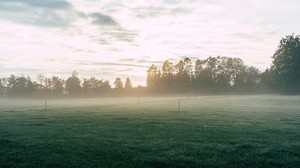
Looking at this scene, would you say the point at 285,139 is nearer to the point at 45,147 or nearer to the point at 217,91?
the point at 45,147

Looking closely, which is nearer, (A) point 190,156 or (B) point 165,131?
(A) point 190,156

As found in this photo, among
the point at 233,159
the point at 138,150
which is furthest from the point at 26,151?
the point at 233,159

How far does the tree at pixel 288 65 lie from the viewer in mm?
110438

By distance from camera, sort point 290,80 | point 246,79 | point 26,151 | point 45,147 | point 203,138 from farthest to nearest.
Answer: point 246,79 < point 290,80 < point 203,138 < point 45,147 < point 26,151

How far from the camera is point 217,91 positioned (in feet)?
592

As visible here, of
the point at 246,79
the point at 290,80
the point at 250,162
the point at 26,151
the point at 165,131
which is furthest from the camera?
the point at 246,79

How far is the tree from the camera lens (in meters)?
110

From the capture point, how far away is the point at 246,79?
7805 inches

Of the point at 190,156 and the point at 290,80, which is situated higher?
the point at 290,80

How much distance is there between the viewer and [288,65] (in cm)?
11256

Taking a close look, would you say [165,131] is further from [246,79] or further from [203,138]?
[246,79]

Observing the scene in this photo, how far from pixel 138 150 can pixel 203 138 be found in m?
6.99

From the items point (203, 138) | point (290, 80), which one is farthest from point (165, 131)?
point (290, 80)

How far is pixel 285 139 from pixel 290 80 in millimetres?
92513
